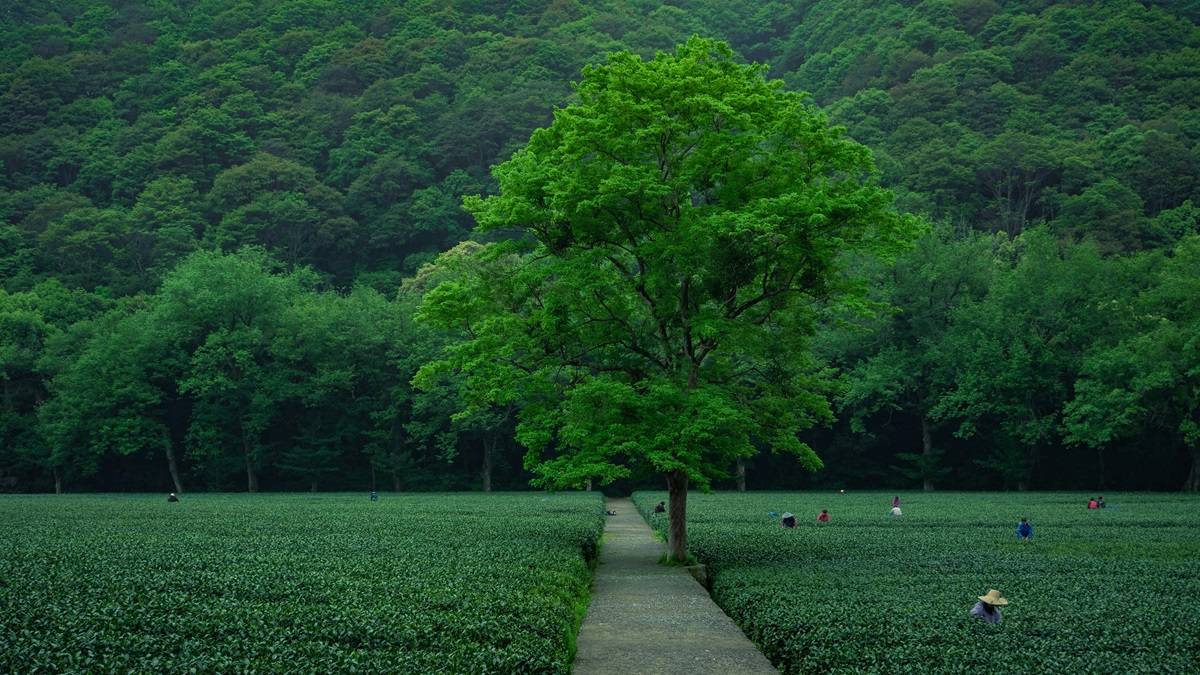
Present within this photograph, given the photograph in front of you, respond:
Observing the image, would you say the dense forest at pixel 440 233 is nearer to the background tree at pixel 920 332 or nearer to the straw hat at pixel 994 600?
the background tree at pixel 920 332

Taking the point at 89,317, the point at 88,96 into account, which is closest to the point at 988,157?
the point at 89,317

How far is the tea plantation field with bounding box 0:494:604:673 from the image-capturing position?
1112cm

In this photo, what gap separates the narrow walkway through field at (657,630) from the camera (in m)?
13.4

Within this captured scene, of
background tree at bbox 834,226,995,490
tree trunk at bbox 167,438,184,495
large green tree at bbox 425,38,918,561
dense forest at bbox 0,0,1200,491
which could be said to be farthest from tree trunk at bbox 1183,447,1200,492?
tree trunk at bbox 167,438,184,495

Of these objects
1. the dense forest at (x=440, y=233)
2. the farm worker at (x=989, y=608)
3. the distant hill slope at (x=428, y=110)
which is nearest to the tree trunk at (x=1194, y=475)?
the dense forest at (x=440, y=233)

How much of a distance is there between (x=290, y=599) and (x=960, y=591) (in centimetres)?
1258

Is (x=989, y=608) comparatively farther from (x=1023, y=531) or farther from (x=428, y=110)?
(x=428, y=110)

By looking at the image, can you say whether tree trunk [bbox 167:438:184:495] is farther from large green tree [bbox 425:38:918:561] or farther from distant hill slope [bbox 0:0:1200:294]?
large green tree [bbox 425:38:918:561]

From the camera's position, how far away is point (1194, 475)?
59812mm

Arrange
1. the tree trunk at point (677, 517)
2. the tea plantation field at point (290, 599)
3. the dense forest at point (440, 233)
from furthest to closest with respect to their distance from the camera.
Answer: the dense forest at point (440, 233), the tree trunk at point (677, 517), the tea plantation field at point (290, 599)

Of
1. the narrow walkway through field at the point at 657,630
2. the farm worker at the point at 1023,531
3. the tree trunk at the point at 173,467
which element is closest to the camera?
the narrow walkway through field at the point at 657,630

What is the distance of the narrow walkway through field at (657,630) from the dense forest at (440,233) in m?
8.46

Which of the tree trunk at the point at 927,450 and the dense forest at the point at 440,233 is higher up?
the dense forest at the point at 440,233

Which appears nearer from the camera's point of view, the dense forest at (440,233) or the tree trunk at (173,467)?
the dense forest at (440,233)
